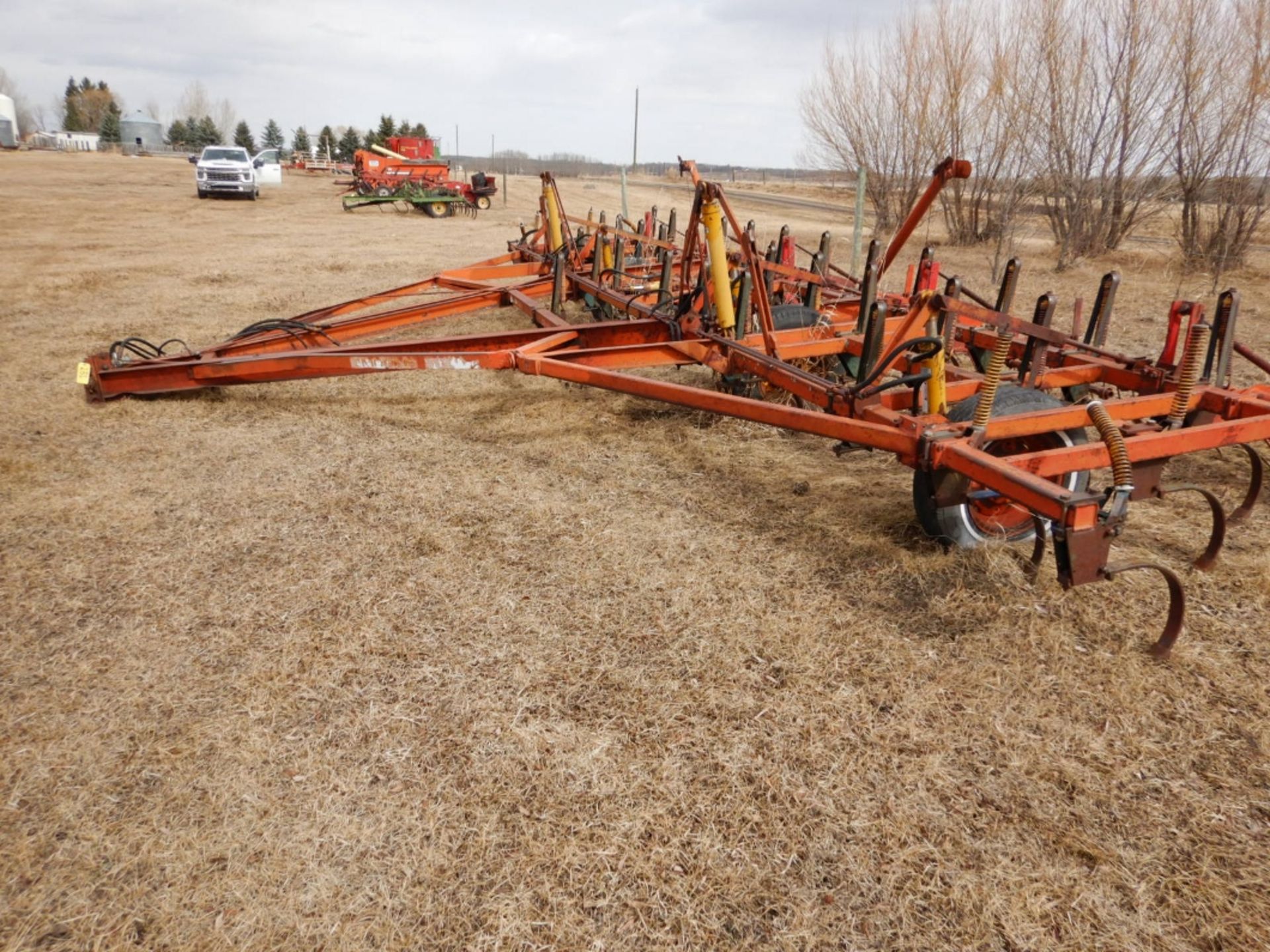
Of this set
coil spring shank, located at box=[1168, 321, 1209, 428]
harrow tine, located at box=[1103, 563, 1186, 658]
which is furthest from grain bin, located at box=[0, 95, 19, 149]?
harrow tine, located at box=[1103, 563, 1186, 658]

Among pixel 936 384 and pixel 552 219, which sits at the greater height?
pixel 552 219

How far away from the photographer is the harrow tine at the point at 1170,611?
2537mm

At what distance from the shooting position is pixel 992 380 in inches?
115

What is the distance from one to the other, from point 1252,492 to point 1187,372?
1168 mm

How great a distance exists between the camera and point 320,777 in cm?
230

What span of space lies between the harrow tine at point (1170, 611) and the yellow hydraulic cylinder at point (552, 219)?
681cm

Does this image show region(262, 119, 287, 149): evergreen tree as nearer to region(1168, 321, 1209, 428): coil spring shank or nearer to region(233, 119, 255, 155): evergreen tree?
region(233, 119, 255, 155): evergreen tree

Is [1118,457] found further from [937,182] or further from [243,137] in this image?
[243,137]

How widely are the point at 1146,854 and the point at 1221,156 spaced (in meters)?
13.7

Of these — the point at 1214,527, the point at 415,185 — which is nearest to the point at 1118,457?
the point at 1214,527

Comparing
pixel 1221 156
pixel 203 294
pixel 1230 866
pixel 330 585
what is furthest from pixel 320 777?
pixel 1221 156

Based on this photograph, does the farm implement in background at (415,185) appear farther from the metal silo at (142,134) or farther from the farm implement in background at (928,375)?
the metal silo at (142,134)

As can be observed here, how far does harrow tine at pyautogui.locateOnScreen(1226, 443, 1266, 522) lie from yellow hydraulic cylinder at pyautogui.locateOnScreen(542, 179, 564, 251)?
6341 millimetres

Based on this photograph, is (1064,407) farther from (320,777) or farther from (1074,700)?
(320,777)
